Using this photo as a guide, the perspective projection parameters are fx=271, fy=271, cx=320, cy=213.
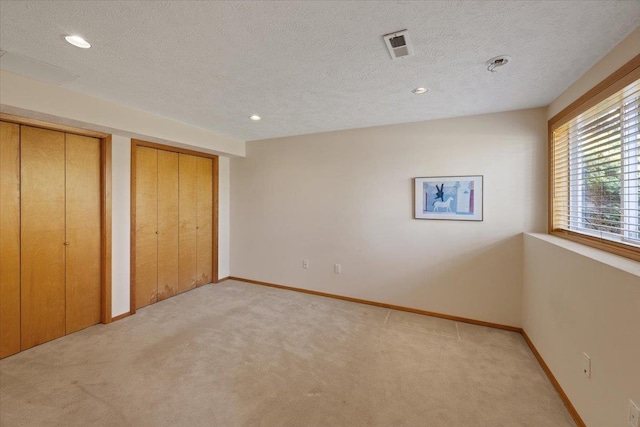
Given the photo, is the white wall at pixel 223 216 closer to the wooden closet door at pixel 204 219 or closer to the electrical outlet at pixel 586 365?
the wooden closet door at pixel 204 219

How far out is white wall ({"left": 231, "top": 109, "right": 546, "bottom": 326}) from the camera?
2963 millimetres

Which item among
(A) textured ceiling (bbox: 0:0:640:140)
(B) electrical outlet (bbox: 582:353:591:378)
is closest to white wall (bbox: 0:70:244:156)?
(A) textured ceiling (bbox: 0:0:640:140)

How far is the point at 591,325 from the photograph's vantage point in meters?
1.63

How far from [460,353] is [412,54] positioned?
8.35ft

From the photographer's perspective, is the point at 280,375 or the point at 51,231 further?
the point at 51,231

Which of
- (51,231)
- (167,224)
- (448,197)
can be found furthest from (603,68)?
(51,231)

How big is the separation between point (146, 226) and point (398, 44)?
3.55 meters

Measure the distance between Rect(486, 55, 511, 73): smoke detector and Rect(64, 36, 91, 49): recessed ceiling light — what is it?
266cm

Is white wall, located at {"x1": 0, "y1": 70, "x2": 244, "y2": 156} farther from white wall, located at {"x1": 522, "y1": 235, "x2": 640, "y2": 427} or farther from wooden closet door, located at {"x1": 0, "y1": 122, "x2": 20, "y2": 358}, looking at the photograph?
white wall, located at {"x1": 522, "y1": 235, "x2": 640, "y2": 427}

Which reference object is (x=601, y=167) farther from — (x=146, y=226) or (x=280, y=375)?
(x=146, y=226)

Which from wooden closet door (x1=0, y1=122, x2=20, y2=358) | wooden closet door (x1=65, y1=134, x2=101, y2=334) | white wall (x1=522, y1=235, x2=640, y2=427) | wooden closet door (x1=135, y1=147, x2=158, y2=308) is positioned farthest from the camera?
wooden closet door (x1=135, y1=147, x2=158, y2=308)

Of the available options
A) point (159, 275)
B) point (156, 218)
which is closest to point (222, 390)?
point (159, 275)

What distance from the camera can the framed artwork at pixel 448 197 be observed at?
3.09 meters

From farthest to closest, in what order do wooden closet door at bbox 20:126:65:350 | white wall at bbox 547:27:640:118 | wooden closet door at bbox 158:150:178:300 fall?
wooden closet door at bbox 158:150:178:300 → wooden closet door at bbox 20:126:65:350 → white wall at bbox 547:27:640:118
